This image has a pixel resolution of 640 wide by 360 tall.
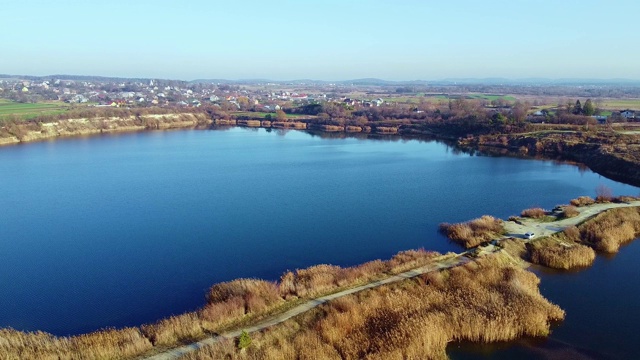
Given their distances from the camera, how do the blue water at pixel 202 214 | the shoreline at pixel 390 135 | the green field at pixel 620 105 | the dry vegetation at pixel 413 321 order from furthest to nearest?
1. the green field at pixel 620 105
2. the shoreline at pixel 390 135
3. the blue water at pixel 202 214
4. the dry vegetation at pixel 413 321

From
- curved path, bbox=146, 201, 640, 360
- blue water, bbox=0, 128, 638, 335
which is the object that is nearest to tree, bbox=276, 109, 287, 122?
blue water, bbox=0, 128, 638, 335

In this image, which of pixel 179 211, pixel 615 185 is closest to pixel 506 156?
pixel 615 185

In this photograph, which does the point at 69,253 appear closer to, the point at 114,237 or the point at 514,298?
the point at 114,237

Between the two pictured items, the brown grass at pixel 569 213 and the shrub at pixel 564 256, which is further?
the brown grass at pixel 569 213

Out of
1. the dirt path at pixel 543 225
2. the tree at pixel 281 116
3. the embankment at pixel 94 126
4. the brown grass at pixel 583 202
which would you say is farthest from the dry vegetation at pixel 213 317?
the tree at pixel 281 116

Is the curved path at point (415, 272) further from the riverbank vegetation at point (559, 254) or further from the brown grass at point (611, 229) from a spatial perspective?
the riverbank vegetation at point (559, 254)
